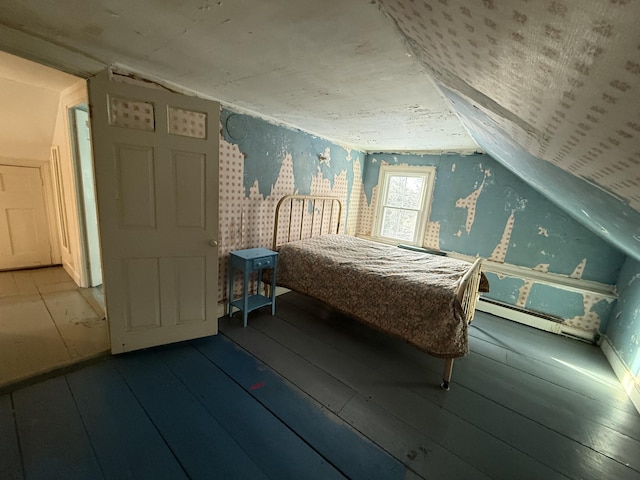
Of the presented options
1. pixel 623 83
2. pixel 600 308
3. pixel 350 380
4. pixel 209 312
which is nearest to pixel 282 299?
pixel 209 312

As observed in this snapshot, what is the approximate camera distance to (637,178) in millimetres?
819

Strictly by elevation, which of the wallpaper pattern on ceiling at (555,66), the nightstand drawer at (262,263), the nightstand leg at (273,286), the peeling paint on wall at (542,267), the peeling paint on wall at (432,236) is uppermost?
the wallpaper pattern on ceiling at (555,66)

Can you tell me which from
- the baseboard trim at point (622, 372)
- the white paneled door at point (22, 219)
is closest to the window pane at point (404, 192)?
the baseboard trim at point (622, 372)

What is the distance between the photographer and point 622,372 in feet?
7.41

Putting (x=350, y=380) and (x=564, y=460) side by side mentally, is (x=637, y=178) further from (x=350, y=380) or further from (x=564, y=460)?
(x=350, y=380)

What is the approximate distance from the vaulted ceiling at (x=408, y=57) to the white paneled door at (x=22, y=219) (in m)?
2.65

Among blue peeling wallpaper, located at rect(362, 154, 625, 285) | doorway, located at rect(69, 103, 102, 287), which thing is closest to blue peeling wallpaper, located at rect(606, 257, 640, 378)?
blue peeling wallpaper, located at rect(362, 154, 625, 285)

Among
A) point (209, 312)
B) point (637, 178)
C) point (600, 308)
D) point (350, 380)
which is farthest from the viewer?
point (600, 308)

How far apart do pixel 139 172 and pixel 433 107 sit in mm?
2180

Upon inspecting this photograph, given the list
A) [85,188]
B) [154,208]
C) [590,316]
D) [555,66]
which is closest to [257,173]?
[154,208]

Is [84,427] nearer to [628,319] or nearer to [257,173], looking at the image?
[257,173]

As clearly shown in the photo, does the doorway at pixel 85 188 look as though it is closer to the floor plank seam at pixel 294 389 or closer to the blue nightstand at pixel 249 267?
the blue nightstand at pixel 249 267

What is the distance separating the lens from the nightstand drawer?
257 cm

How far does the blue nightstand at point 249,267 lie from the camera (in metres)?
2.53
